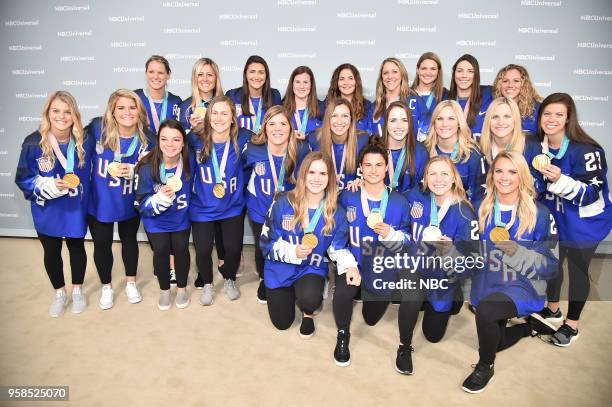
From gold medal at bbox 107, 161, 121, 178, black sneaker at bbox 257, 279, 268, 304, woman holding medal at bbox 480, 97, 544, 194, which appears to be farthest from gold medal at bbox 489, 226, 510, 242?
gold medal at bbox 107, 161, 121, 178

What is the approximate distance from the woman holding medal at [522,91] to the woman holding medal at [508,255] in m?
1.14

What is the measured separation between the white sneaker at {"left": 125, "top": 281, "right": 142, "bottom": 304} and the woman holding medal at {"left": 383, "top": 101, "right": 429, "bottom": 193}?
2.32 m

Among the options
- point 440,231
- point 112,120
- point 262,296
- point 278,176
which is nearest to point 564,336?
point 440,231

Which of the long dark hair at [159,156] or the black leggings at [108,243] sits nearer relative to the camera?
the long dark hair at [159,156]

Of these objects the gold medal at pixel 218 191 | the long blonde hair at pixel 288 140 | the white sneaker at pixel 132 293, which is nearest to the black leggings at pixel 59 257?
the white sneaker at pixel 132 293

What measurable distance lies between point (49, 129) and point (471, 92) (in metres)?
3.48

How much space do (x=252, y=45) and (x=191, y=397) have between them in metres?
3.69

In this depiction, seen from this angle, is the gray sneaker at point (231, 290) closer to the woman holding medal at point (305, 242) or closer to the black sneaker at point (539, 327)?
the woman holding medal at point (305, 242)

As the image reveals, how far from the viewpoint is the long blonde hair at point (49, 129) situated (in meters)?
3.31

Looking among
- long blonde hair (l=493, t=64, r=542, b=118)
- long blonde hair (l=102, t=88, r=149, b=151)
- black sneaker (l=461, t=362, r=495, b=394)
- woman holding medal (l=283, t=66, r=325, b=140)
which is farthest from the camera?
woman holding medal (l=283, t=66, r=325, b=140)

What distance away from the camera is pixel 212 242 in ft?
12.4

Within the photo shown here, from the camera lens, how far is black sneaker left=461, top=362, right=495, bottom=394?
2794 millimetres

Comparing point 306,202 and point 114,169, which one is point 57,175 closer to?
point 114,169

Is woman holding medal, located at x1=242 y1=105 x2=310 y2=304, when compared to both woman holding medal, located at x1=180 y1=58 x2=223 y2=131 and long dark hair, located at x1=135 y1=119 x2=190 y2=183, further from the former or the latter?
woman holding medal, located at x1=180 y1=58 x2=223 y2=131
